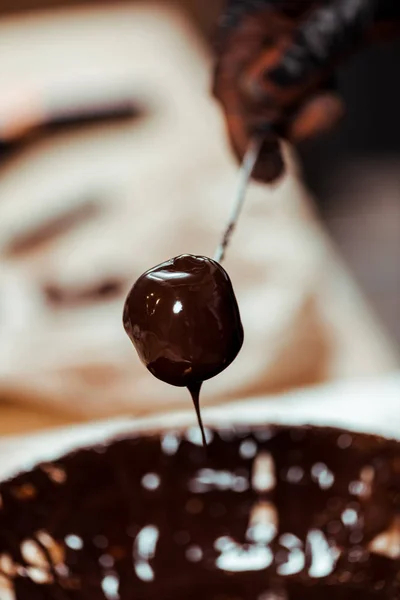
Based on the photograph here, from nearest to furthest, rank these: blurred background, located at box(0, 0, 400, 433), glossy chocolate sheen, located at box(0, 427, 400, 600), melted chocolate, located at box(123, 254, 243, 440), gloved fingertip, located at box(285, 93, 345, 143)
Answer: melted chocolate, located at box(123, 254, 243, 440) < glossy chocolate sheen, located at box(0, 427, 400, 600) < gloved fingertip, located at box(285, 93, 345, 143) < blurred background, located at box(0, 0, 400, 433)

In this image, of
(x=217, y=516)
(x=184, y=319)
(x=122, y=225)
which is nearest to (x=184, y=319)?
(x=184, y=319)

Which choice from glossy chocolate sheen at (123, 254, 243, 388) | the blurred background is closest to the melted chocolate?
glossy chocolate sheen at (123, 254, 243, 388)

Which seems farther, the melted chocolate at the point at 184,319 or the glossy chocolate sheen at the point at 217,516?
the glossy chocolate sheen at the point at 217,516

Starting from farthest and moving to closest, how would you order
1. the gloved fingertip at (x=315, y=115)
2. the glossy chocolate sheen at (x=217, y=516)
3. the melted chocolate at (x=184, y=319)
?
the gloved fingertip at (x=315, y=115) < the glossy chocolate sheen at (x=217, y=516) < the melted chocolate at (x=184, y=319)

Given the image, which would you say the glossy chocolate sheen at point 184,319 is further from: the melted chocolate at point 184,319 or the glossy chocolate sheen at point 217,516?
the glossy chocolate sheen at point 217,516

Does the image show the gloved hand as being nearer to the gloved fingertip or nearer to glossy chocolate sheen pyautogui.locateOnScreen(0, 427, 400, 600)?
the gloved fingertip

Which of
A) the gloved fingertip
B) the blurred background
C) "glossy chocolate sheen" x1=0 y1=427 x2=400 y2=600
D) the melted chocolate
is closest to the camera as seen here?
the melted chocolate

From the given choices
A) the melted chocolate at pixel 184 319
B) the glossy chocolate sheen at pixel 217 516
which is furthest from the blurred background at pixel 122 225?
the melted chocolate at pixel 184 319

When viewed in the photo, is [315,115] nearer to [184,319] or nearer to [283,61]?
[283,61]

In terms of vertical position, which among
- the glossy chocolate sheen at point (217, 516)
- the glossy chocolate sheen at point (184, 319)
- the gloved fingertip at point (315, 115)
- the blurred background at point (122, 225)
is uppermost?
the glossy chocolate sheen at point (184, 319)
